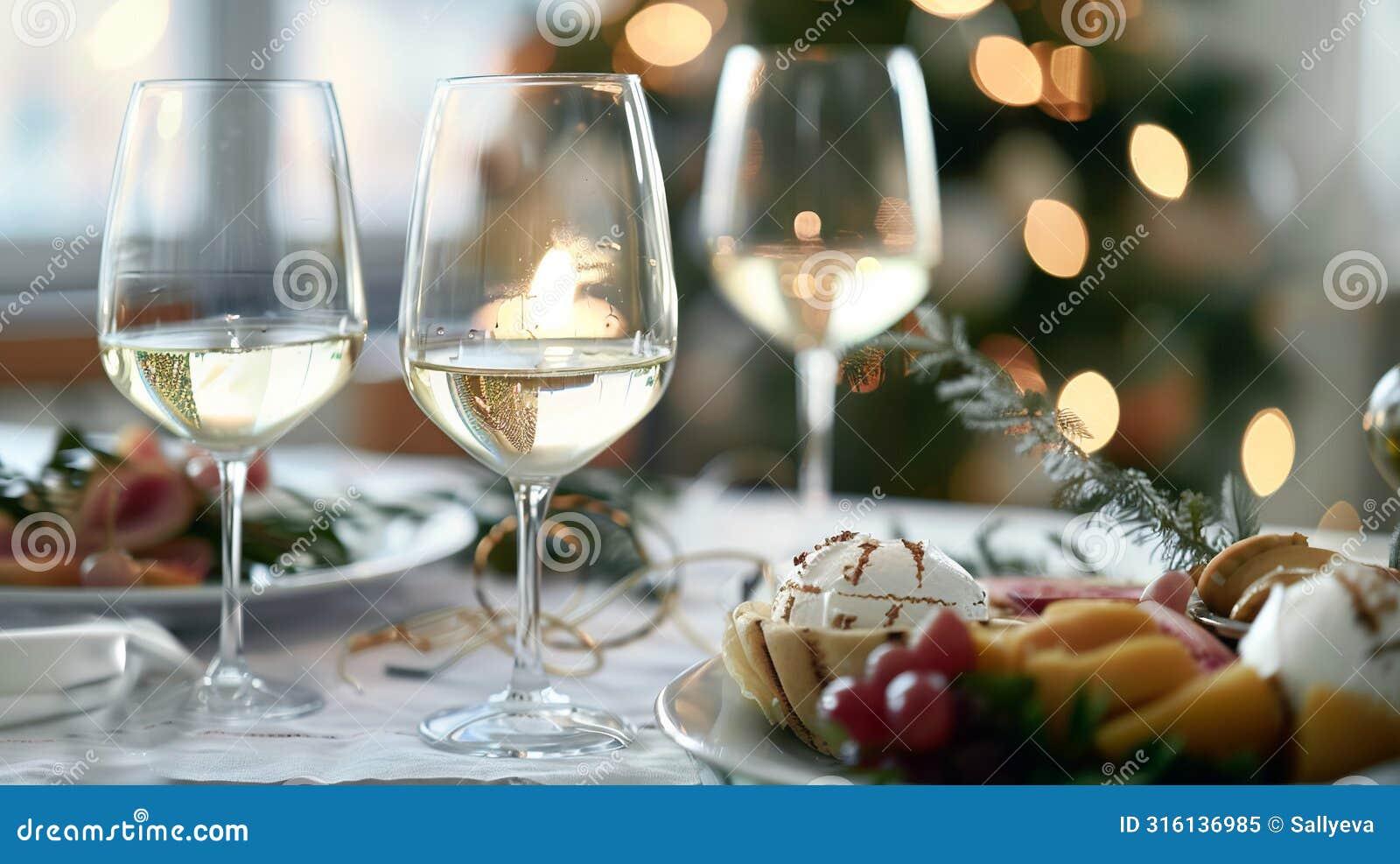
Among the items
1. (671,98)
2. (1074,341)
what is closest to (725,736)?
(1074,341)

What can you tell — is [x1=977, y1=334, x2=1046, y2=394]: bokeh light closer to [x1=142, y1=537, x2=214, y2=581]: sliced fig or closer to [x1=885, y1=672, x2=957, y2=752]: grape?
[x1=142, y1=537, x2=214, y2=581]: sliced fig

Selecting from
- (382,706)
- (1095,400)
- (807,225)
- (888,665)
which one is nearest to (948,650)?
(888,665)

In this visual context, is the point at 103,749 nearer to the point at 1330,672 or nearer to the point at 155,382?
the point at 155,382

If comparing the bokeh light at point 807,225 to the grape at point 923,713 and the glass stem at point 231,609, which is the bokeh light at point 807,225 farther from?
the grape at point 923,713

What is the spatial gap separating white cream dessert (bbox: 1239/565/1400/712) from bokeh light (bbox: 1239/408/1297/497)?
3.24 ft

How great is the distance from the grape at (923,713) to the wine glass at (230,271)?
30cm

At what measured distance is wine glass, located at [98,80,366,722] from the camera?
59 centimetres

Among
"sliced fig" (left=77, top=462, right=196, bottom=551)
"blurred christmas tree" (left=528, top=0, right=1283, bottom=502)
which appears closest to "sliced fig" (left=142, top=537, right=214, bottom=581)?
"sliced fig" (left=77, top=462, right=196, bottom=551)

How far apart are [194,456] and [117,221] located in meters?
0.20

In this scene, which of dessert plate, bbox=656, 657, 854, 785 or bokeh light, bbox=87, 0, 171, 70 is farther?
bokeh light, bbox=87, 0, 171, 70

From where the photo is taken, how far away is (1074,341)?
1323 mm

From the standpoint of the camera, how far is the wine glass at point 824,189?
34.6 inches

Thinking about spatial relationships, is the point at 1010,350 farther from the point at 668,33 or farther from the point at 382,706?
the point at 382,706

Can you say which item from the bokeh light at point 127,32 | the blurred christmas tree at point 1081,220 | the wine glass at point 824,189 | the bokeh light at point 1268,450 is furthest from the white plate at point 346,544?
the bokeh light at point 127,32
